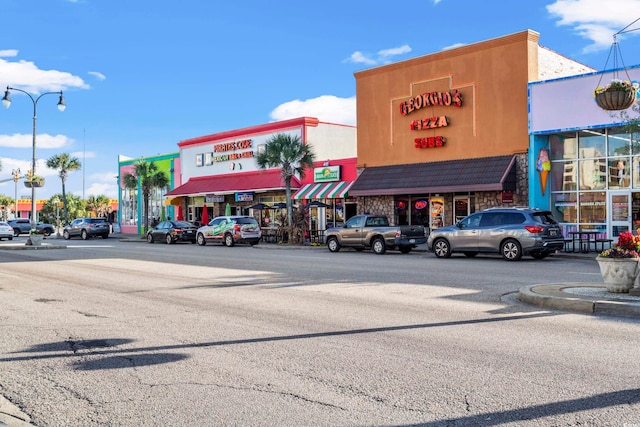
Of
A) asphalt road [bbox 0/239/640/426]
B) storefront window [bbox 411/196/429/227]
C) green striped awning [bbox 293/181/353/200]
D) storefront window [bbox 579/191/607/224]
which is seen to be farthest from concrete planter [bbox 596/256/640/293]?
green striped awning [bbox 293/181/353/200]

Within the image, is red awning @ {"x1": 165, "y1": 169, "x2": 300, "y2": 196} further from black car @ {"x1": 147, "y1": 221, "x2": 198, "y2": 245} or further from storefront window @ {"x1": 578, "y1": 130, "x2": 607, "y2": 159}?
storefront window @ {"x1": 578, "y1": 130, "x2": 607, "y2": 159}

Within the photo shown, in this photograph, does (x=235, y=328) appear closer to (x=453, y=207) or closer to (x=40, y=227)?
(x=453, y=207)

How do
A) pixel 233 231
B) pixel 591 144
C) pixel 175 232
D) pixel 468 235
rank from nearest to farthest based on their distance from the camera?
pixel 468 235 → pixel 591 144 → pixel 233 231 → pixel 175 232

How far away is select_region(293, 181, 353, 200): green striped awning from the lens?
32625mm

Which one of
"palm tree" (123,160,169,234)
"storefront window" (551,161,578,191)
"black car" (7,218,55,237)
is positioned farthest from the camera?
"black car" (7,218,55,237)

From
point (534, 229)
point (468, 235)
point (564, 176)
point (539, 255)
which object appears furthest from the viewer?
point (564, 176)

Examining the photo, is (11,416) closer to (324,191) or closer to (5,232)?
(324,191)

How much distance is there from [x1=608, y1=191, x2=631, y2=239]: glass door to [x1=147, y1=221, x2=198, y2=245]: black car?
22.2 meters

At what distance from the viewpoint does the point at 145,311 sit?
9734 millimetres

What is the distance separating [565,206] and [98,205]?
74.7 metres

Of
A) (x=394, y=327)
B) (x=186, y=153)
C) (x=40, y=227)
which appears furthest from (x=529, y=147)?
(x=40, y=227)

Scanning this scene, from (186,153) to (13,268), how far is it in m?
29.7

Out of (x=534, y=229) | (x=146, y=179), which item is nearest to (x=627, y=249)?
(x=534, y=229)

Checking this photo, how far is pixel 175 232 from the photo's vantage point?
36031 millimetres
